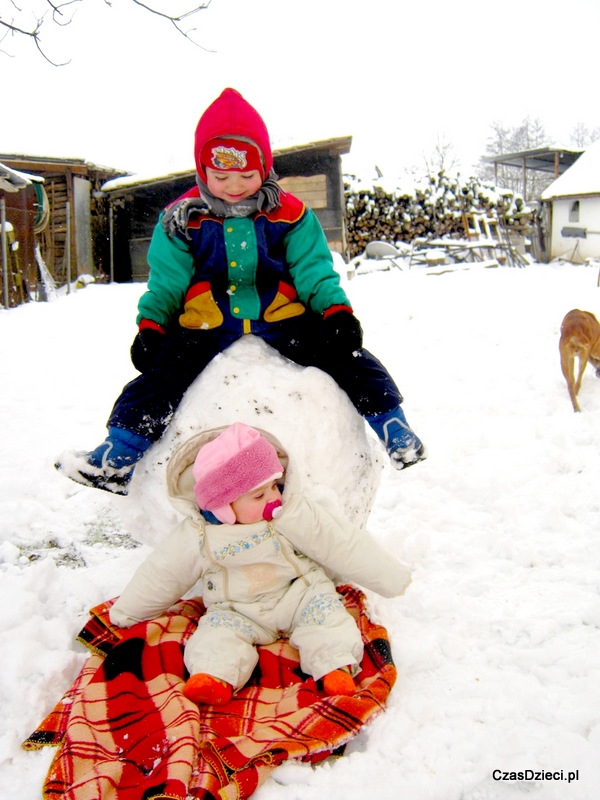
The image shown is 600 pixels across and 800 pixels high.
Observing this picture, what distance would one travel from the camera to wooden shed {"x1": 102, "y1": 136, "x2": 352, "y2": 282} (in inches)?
516

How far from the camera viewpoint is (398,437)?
2523 millimetres

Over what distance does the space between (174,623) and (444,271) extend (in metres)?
11.9

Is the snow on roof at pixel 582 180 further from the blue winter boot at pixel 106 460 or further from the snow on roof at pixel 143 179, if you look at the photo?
the blue winter boot at pixel 106 460

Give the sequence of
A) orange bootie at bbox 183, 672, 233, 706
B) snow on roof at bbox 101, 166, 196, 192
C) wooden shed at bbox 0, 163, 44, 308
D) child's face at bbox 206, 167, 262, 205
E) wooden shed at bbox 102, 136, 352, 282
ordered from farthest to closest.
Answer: wooden shed at bbox 102, 136, 352, 282 < snow on roof at bbox 101, 166, 196, 192 < wooden shed at bbox 0, 163, 44, 308 < child's face at bbox 206, 167, 262, 205 < orange bootie at bbox 183, 672, 233, 706

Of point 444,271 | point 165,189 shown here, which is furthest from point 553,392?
point 165,189

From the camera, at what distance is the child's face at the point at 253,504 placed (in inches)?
87.2

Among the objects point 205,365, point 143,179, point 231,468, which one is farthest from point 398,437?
point 143,179

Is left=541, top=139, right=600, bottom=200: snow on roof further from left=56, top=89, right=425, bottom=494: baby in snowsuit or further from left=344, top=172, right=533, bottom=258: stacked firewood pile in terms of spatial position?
left=56, top=89, right=425, bottom=494: baby in snowsuit

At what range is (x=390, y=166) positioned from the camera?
1906 centimetres

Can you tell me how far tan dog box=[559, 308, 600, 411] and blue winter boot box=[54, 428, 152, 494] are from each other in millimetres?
3747

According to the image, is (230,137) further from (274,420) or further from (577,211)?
(577,211)

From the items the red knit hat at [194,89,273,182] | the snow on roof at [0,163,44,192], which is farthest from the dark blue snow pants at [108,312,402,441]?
the snow on roof at [0,163,44,192]

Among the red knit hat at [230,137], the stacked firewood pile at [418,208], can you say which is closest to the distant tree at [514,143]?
the stacked firewood pile at [418,208]

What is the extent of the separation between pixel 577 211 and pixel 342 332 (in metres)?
19.7
